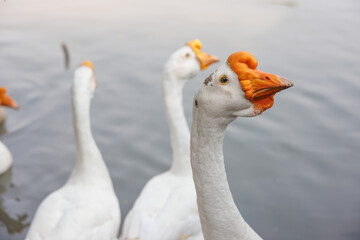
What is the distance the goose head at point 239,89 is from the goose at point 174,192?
1587 mm

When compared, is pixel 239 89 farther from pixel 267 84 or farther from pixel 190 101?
pixel 190 101

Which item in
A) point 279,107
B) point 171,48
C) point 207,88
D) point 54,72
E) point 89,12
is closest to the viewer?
point 207,88

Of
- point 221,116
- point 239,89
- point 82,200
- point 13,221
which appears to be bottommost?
point 13,221

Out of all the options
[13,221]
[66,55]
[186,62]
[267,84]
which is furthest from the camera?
[66,55]

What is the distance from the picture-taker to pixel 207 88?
1940 mm

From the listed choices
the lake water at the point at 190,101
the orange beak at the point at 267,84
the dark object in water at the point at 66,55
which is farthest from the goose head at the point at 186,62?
the dark object in water at the point at 66,55

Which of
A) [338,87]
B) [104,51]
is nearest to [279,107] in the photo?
[338,87]

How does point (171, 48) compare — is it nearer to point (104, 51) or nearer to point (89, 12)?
point (104, 51)

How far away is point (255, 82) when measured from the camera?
73.5 inches

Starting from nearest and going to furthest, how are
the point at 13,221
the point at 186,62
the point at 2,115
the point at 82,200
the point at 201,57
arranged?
1. the point at 82,200
2. the point at 186,62
3. the point at 201,57
4. the point at 13,221
5. the point at 2,115

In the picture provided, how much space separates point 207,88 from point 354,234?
10.1 ft

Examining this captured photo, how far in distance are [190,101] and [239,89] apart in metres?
4.51

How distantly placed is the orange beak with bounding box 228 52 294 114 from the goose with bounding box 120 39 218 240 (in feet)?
5.46

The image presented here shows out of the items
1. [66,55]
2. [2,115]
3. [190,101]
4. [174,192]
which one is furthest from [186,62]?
[66,55]
